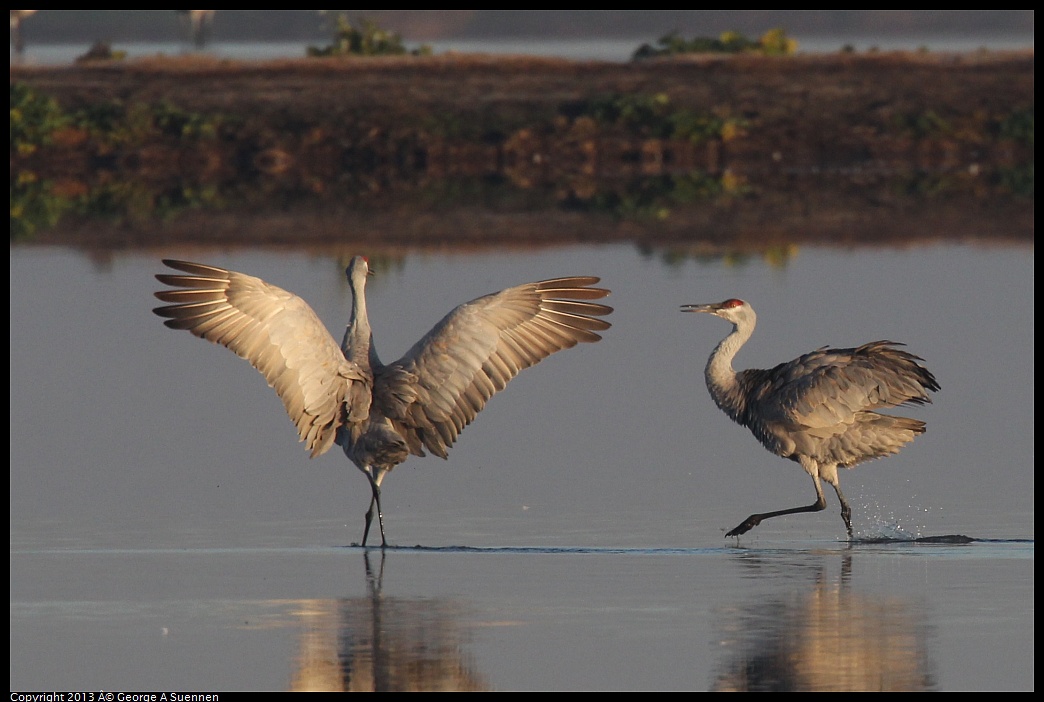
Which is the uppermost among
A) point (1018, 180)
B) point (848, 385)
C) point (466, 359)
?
point (1018, 180)

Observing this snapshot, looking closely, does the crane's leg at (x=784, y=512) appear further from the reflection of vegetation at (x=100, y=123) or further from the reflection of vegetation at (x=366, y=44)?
the reflection of vegetation at (x=366, y=44)

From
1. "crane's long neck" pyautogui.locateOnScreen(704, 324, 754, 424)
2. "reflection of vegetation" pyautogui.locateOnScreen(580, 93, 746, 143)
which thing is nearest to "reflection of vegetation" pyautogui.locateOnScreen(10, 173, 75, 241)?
"reflection of vegetation" pyautogui.locateOnScreen(580, 93, 746, 143)

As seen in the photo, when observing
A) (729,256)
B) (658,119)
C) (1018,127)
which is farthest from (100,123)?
(729,256)

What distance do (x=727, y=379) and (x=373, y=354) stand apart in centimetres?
202

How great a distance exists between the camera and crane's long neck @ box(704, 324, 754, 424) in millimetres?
11211

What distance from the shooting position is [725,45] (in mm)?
45312

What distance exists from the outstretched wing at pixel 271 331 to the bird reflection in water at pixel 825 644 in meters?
2.73

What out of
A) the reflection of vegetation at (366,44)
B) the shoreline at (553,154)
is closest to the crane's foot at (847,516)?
the shoreline at (553,154)

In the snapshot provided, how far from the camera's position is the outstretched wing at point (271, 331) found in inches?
393

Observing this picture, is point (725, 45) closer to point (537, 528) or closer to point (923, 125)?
point (923, 125)

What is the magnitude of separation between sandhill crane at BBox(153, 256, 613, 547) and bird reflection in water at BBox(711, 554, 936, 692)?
93.3 inches

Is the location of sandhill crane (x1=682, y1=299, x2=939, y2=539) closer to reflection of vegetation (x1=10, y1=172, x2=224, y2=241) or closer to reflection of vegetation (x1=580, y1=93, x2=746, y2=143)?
reflection of vegetation (x1=10, y1=172, x2=224, y2=241)

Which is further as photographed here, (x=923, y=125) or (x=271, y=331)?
(x=923, y=125)
